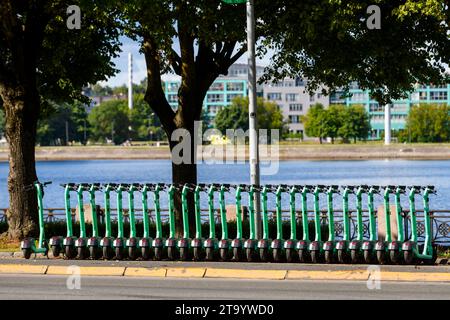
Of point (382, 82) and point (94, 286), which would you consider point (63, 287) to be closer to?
point (94, 286)

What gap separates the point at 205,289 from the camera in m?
15.3

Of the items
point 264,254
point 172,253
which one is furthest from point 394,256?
point 172,253

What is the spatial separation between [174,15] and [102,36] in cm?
343

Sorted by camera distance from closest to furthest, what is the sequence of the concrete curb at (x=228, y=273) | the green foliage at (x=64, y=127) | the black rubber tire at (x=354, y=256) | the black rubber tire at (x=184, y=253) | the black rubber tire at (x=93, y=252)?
the concrete curb at (x=228, y=273) → the black rubber tire at (x=354, y=256) → the black rubber tire at (x=184, y=253) → the black rubber tire at (x=93, y=252) → the green foliage at (x=64, y=127)

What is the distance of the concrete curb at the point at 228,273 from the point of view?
53.4 ft

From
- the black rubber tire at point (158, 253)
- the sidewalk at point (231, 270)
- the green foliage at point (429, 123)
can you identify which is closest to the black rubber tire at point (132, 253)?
the sidewalk at point (231, 270)

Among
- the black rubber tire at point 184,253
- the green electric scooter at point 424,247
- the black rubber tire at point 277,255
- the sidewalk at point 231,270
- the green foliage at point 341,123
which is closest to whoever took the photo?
the sidewalk at point 231,270

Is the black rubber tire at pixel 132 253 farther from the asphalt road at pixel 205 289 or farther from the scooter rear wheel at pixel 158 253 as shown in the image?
the asphalt road at pixel 205 289

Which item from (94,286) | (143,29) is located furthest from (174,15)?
(94,286)

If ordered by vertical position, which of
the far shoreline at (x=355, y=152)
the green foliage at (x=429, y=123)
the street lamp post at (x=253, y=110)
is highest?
the street lamp post at (x=253, y=110)

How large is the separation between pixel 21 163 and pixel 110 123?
16130cm

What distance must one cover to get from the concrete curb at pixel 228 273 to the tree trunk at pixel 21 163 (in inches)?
167

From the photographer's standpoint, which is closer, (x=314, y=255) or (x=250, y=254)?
(x=314, y=255)

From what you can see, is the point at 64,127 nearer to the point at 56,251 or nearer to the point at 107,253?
the point at 56,251
